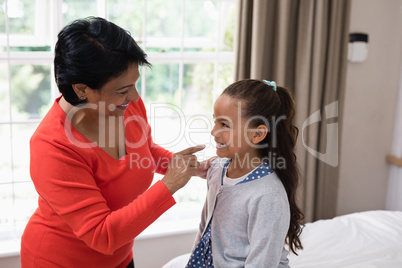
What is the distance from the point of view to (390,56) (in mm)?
2803

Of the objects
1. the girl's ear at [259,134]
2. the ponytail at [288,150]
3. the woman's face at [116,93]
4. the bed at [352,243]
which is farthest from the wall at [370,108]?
the woman's face at [116,93]

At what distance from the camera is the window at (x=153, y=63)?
2184 millimetres

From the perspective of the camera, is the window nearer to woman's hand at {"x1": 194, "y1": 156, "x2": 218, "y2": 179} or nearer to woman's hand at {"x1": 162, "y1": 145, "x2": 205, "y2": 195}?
woman's hand at {"x1": 194, "y1": 156, "x2": 218, "y2": 179}

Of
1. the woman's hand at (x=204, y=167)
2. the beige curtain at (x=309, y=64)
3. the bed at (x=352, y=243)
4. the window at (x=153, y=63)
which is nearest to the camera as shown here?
the woman's hand at (x=204, y=167)

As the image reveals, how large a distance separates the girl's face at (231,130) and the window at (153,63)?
2.87ft

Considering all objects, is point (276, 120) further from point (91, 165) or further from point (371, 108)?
point (371, 108)

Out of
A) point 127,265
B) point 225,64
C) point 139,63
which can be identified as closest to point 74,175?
point 139,63

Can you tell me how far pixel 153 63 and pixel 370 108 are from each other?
4.96 ft

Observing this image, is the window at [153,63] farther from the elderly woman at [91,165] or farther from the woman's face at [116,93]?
the woman's face at [116,93]

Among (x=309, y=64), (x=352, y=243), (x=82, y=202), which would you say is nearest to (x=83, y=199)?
(x=82, y=202)

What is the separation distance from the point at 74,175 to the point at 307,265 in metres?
1.09

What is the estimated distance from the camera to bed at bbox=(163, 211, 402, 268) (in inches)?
71.9

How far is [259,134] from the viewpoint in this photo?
142 cm

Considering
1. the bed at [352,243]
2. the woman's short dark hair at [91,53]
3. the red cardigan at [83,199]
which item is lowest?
the bed at [352,243]
